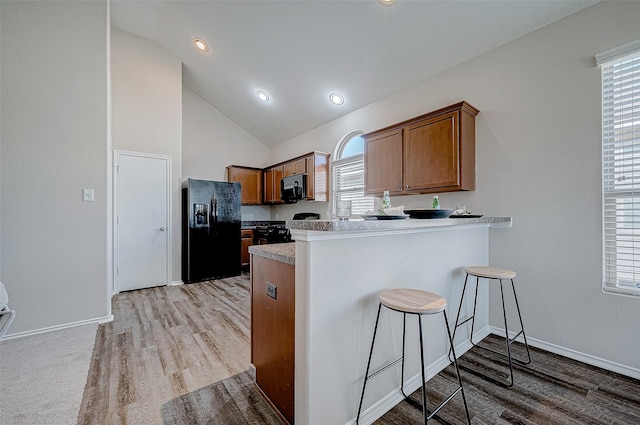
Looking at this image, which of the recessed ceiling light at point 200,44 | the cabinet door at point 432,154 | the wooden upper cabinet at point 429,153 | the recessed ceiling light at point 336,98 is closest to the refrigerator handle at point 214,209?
the recessed ceiling light at point 200,44

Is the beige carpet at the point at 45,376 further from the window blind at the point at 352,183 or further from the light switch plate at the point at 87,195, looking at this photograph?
the window blind at the point at 352,183

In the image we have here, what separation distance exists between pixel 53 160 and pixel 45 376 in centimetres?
192

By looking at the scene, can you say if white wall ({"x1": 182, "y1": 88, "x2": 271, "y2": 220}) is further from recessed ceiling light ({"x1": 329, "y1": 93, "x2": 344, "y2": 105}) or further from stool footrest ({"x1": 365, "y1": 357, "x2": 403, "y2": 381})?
stool footrest ({"x1": 365, "y1": 357, "x2": 403, "y2": 381})

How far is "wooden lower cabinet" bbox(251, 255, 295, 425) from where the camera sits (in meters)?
1.40

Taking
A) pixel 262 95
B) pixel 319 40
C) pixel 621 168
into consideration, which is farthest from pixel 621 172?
pixel 262 95

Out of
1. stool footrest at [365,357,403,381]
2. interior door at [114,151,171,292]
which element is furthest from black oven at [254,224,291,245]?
stool footrest at [365,357,403,381]

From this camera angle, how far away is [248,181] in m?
6.04

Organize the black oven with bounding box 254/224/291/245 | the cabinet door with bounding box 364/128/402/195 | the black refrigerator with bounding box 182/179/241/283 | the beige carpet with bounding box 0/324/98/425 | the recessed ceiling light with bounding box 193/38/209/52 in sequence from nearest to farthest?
the beige carpet with bounding box 0/324/98/425 < the cabinet door with bounding box 364/128/402/195 < the recessed ceiling light with bounding box 193/38/209/52 < the black refrigerator with bounding box 182/179/241/283 < the black oven with bounding box 254/224/291/245

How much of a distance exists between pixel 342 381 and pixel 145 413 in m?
1.14

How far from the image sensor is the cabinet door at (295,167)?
4.90 m

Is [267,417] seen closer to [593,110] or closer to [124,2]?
[593,110]

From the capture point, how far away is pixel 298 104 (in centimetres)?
459

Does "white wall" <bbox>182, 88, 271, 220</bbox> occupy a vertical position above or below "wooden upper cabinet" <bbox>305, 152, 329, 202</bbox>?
above

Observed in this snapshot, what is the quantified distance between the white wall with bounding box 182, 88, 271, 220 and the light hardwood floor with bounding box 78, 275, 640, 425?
3.75 m
